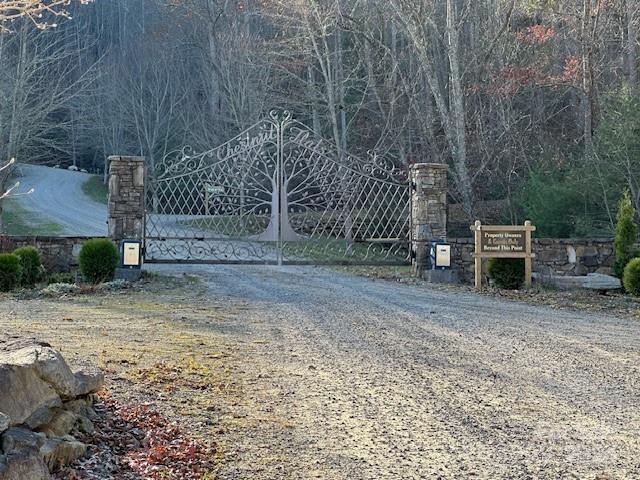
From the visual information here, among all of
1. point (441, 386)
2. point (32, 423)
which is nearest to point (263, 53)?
point (441, 386)

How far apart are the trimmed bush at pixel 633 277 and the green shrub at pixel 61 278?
8.74 meters

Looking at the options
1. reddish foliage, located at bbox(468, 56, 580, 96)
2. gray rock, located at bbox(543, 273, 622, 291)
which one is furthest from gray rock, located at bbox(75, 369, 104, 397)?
reddish foliage, located at bbox(468, 56, 580, 96)

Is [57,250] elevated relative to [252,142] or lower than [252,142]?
lower

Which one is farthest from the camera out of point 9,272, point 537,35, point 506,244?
point 537,35

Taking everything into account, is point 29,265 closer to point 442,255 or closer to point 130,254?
point 130,254

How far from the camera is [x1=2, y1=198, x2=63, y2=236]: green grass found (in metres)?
27.8

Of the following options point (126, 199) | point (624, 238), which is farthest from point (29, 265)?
point (624, 238)

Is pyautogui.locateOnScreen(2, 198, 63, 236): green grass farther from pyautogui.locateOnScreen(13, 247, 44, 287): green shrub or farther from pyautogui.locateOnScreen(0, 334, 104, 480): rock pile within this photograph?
pyautogui.locateOnScreen(0, 334, 104, 480): rock pile

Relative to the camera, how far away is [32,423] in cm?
376

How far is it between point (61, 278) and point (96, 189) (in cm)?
3089

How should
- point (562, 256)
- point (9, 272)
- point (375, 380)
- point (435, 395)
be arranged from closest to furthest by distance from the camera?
point (435, 395) < point (375, 380) < point (9, 272) < point (562, 256)

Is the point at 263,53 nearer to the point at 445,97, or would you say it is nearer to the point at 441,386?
the point at 445,97

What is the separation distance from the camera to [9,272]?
38.4ft

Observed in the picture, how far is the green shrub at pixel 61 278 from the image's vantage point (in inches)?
503
